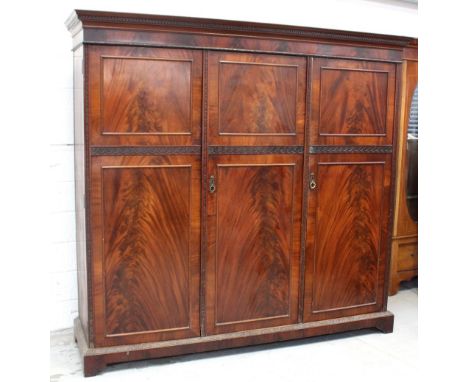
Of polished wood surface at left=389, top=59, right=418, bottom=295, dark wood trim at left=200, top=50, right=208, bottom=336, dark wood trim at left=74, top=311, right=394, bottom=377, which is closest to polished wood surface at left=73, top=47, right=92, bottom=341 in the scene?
dark wood trim at left=74, top=311, right=394, bottom=377

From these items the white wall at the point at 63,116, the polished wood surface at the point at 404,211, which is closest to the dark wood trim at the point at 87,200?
the white wall at the point at 63,116

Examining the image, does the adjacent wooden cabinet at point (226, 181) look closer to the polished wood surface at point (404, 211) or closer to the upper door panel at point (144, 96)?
the upper door panel at point (144, 96)

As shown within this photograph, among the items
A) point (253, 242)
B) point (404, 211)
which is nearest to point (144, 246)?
point (253, 242)

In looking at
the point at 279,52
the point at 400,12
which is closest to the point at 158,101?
the point at 279,52

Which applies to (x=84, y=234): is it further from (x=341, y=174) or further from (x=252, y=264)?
(x=341, y=174)

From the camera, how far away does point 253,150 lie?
9.43 ft

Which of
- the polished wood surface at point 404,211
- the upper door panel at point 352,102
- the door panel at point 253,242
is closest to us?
the door panel at point 253,242

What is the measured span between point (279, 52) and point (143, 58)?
28.8 inches

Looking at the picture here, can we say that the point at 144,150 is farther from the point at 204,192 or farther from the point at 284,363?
the point at 284,363

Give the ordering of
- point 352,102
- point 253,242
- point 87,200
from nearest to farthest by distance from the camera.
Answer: point 87,200
point 253,242
point 352,102

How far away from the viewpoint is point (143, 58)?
262 centimetres

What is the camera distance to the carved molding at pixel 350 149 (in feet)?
9.90

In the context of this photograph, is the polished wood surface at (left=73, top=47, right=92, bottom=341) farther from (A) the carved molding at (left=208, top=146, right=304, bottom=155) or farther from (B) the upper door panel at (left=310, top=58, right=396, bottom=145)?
(B) the upper door panel at (left=310, top=58, right=396, bottom=145)

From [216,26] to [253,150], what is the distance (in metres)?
0.66
